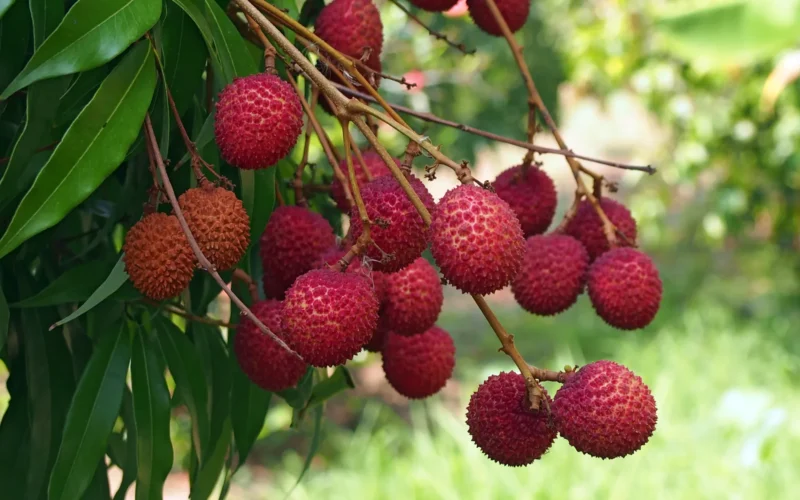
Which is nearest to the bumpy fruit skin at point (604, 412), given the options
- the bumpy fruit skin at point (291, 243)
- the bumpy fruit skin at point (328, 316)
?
the bumpy fruit skin at point (328, 316)

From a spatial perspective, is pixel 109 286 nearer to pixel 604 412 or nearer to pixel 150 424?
pixel 150 424

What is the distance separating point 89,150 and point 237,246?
0.12m

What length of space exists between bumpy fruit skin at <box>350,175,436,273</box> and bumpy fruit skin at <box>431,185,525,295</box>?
59mm

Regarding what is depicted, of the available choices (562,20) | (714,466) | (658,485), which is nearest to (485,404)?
(658,485)

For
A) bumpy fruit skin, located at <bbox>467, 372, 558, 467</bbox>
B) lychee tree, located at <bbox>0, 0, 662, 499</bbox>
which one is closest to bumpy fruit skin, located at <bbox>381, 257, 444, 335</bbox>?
lychee tree, located at <bbox>0, 0, 662, 499</bbox>

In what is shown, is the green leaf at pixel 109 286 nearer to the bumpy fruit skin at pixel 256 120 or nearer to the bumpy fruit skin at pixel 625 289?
the bumpy fruit skin at pixel 256 120

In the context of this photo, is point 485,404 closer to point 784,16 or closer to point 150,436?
point 150,436

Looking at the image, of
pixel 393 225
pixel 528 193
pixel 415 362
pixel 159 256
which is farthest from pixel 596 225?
A: pixel 159 256

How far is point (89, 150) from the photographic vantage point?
61cm

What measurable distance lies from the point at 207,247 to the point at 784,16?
4.53 feet

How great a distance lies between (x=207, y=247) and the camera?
606 mm

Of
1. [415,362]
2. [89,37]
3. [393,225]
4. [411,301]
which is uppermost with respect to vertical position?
[89,37]

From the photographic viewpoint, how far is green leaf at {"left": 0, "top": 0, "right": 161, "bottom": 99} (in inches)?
23.0

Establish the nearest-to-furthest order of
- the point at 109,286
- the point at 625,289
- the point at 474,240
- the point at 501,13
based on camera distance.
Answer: the point at 474,240, the point at 109,286, the point at 625,289, the point at 501,13
